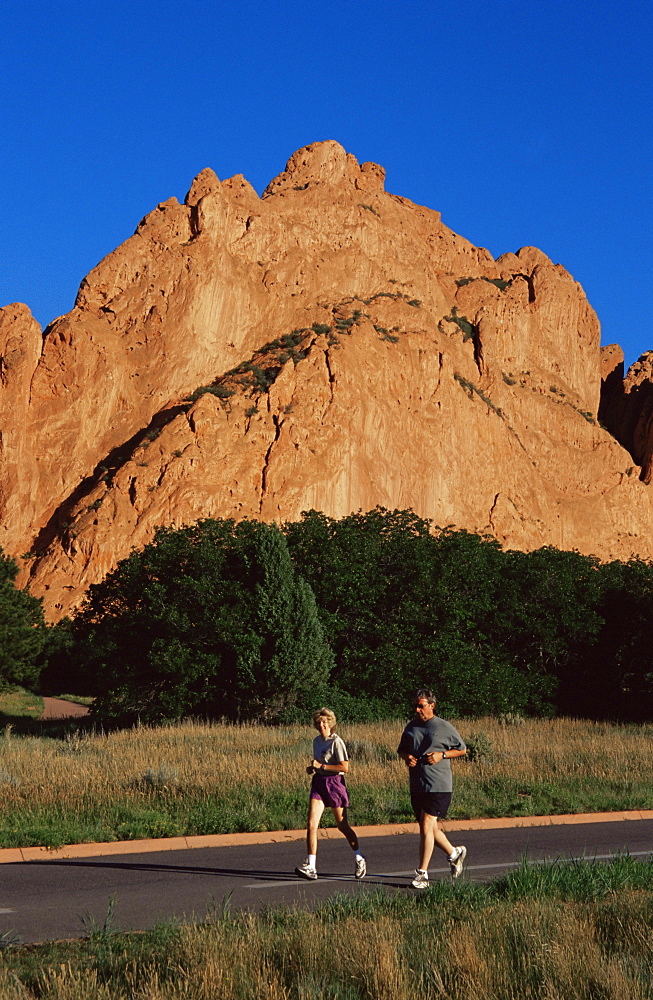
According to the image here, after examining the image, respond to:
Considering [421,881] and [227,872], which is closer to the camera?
[421,881]

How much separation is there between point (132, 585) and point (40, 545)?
118ft

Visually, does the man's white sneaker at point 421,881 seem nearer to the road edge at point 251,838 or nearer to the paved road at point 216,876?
the paved road at point 216,876

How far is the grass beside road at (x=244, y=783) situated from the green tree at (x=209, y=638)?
5.71 meters

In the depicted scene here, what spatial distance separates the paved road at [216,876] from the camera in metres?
6.92

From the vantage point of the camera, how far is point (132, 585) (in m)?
27.7

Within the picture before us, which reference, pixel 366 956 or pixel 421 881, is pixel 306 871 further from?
pixel 366 956

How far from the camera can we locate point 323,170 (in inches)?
3349

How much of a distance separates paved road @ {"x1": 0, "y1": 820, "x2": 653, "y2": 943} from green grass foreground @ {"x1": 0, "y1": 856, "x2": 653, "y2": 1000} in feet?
1.74

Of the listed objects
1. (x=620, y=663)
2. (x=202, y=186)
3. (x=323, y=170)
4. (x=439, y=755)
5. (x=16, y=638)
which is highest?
(x=323, y=170)

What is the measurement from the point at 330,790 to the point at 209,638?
17.1m

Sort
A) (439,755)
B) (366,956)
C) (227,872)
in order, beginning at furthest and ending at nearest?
1. (227,872)
2. (439,755)
3. (366,956)

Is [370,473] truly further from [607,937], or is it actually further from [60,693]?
[607,937]

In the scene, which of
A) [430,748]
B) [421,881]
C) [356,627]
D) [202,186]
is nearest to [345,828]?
[421,881]

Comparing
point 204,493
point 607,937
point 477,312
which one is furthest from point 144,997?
point 477,312
